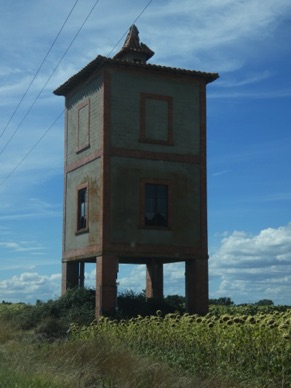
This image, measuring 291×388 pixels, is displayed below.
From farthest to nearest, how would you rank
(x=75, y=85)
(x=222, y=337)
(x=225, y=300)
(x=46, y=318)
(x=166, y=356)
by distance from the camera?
(x=225, y=300) → (x=75, y=85) → (x=46, y=318) → (x=166, y=356) → (x=222, y=337)

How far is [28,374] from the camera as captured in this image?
12.1 m

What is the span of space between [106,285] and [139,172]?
5.63m

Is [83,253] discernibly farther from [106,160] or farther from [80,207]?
[106,160]

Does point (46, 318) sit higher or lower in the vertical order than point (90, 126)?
lower

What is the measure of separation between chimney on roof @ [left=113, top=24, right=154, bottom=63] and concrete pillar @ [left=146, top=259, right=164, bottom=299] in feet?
36.7

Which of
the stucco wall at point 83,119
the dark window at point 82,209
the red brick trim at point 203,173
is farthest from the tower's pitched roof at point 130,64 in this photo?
the dark window at point 82,209

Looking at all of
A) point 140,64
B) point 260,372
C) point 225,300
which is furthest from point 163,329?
point 225,300

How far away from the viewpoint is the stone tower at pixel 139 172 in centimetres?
2998

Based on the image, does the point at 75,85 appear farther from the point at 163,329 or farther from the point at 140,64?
the point at 163,329

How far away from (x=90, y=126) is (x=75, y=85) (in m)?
3.78

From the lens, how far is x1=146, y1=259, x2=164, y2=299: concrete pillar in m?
35.5

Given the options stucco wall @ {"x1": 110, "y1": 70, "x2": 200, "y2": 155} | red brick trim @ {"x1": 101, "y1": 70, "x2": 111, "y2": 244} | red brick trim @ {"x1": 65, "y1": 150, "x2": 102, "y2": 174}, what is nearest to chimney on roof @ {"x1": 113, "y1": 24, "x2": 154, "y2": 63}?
stucco wall @ {"x1": 110, "y1": 70, "x2": 200, "y2": 155}

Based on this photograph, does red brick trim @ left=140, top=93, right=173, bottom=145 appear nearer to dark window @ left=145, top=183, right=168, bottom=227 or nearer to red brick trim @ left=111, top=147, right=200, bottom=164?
red brick trim @ left=111, top=147, right=200, bottom=164

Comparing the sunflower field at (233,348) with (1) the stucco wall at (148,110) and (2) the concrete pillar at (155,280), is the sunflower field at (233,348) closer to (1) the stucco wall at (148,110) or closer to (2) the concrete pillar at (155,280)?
(1) the stucco wall at (148,110)
